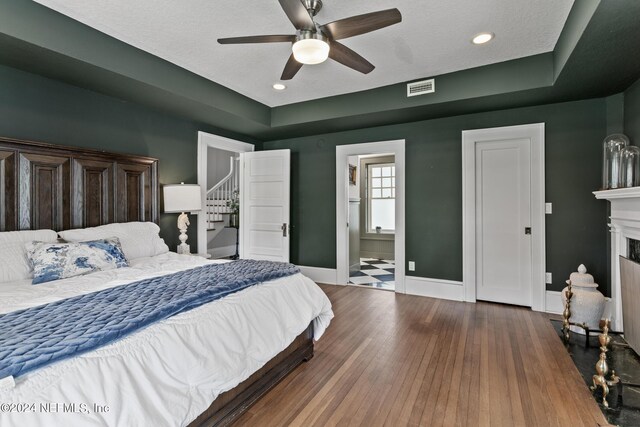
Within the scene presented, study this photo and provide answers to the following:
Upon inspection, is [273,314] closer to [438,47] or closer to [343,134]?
[438,47]

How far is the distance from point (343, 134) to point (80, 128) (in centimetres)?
325

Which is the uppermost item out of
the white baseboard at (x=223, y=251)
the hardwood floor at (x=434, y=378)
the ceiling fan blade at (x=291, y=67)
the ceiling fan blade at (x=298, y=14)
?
the ceiling fan blade at (x=298, y=14)

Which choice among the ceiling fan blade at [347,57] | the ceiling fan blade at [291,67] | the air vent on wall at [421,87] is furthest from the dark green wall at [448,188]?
the ceiling fan blade at [291,67]

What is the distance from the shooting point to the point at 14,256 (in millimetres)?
2230

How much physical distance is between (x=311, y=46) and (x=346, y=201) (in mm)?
2956

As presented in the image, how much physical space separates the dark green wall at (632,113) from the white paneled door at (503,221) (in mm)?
838

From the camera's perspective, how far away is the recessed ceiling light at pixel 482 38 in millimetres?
2666

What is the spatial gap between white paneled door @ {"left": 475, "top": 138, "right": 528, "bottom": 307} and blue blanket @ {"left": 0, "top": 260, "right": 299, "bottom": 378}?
3038mm

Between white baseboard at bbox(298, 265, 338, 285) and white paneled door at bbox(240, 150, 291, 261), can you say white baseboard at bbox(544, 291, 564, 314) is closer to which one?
white baseboard at bbox(298, 265, 338, 285)

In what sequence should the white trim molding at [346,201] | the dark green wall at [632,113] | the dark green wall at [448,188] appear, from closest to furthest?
the dark green wall at [632,113], the dark green wall at [448,188], the white trim molding at [346,201]

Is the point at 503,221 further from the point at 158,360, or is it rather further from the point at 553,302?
the point at 158,360

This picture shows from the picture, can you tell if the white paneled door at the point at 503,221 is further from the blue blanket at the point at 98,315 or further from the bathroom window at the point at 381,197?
the bathroom window at the point at 381,197

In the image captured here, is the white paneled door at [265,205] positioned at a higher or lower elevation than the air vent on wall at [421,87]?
lower

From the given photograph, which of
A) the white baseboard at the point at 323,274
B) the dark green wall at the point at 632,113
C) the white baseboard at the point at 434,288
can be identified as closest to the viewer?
the dark green wall at the point at 632,113
